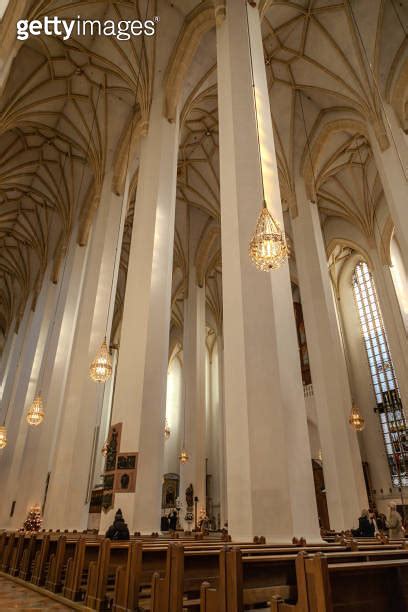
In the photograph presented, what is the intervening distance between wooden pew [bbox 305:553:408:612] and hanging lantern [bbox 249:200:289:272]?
320cm

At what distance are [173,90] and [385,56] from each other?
597 centimetres

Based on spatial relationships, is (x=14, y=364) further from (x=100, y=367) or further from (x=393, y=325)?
(x=393, y=325)

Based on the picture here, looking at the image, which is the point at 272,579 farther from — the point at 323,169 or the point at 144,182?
the point at 323,169

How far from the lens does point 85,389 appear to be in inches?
386

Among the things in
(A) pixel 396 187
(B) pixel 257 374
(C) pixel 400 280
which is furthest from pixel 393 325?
(B) pixel 257 374

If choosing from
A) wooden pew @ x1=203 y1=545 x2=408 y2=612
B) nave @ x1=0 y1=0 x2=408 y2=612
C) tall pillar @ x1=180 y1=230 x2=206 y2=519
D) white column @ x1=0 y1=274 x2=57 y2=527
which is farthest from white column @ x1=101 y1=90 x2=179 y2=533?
white column @ x1=0 y1=274 x2=57 y2=527

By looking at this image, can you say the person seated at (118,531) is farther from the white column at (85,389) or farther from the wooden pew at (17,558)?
the white column at (85,389)

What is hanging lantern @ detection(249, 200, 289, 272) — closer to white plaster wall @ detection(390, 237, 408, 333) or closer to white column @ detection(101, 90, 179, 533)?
white column @ detection(101, 90, 179, 533)

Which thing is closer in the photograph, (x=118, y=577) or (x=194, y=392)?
(x=118, y=577)

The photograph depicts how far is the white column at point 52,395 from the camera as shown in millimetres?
11453

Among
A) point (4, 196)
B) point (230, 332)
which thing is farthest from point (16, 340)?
point (230, 332)

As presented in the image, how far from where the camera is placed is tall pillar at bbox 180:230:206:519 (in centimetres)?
1388

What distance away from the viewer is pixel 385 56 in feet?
35.0

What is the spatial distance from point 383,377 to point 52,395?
1238 cm
